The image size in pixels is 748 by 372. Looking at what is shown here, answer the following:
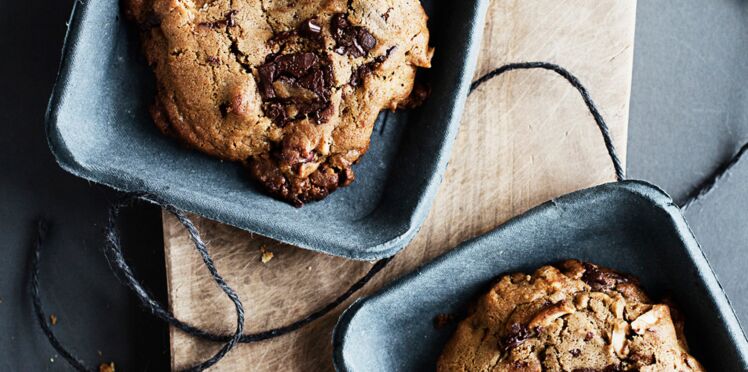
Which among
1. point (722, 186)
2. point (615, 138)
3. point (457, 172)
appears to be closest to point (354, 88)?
point (457, 172)

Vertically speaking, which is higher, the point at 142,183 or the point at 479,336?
the point at 142,183

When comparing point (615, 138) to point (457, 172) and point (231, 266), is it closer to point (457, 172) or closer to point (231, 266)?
point (457, 172)

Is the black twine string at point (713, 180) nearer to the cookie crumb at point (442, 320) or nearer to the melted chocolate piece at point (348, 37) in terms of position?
the cookie crumb at point (442, 320)

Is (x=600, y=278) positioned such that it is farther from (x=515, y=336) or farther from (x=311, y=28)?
(x=311, y=28)

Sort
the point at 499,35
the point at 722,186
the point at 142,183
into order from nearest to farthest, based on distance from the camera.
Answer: the point at 142,183, the point at 499,35, the point at 722,186

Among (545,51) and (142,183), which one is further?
(545,51)

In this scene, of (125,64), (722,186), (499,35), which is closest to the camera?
(125,64)

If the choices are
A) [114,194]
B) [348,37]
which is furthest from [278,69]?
[114,194]
